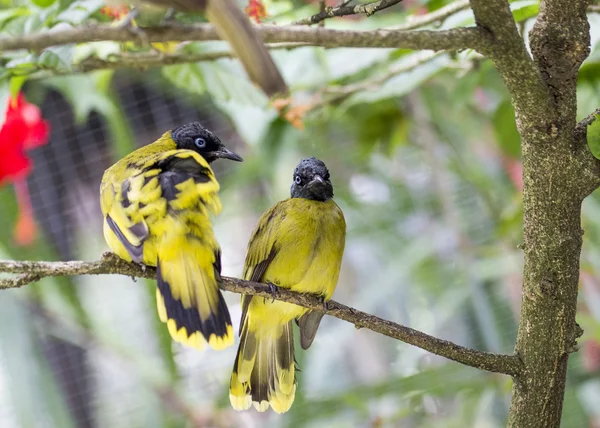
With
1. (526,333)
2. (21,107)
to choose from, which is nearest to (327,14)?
(526,333)

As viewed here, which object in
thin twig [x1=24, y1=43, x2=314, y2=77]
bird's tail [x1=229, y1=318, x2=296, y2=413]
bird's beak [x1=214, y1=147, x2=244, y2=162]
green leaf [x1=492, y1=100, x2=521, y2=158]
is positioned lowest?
bird's tail [x1=229, y1=318, x2=296, y2=413]

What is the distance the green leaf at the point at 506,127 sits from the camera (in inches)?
107

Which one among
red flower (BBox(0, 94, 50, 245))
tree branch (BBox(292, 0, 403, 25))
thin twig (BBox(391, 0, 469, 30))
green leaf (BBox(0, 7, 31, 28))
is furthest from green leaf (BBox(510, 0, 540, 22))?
red flower (BBox(0, 94, 50, 245))

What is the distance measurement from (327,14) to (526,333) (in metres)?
0.62

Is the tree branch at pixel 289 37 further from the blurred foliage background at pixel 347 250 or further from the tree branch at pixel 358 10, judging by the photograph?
the blurred foliage background at pixel 347 250

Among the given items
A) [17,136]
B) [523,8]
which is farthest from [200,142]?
[523,8]

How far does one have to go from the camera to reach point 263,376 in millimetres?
2178

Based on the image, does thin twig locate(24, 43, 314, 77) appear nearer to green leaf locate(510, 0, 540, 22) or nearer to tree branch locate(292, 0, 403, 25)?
green leaf locate(510, 0, 540, 22)

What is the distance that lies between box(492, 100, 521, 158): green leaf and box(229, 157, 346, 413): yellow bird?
668 millimetres

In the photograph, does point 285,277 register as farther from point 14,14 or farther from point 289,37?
point 289,37

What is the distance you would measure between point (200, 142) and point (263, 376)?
64 centimetres

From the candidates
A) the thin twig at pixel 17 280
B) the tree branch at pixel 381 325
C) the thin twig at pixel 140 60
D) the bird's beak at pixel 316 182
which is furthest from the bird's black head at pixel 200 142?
the thin twig at pixel 17 280

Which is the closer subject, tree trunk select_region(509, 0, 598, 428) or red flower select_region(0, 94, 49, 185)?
tree trunk select_region(509, 0, 598, 428)

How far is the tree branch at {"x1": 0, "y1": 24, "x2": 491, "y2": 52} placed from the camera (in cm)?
98
